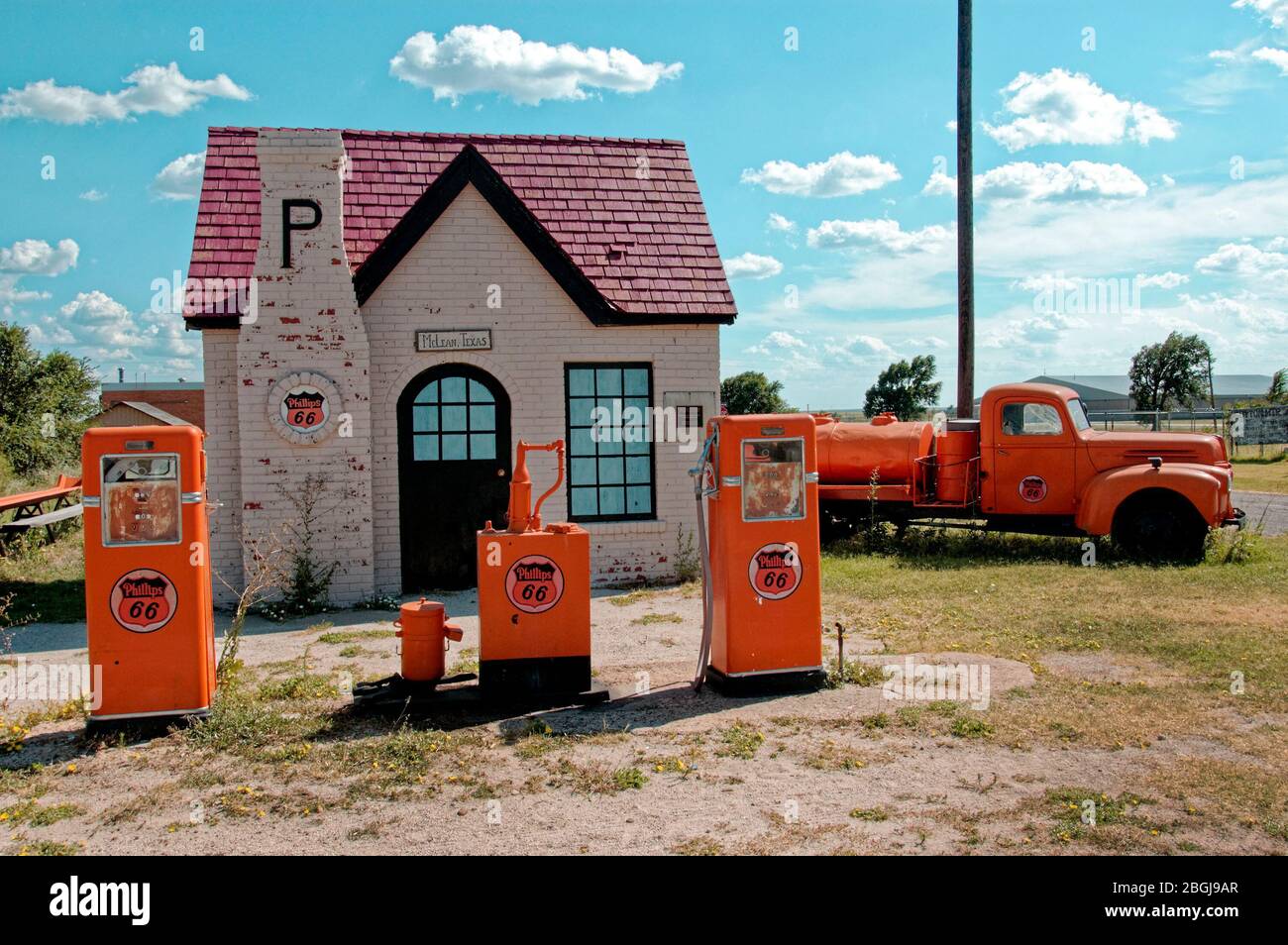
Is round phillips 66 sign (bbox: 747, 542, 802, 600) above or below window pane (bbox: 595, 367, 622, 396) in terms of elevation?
below

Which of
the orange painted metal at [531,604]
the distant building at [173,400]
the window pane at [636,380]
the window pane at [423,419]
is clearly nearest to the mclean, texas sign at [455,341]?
the window pane at [423,419]

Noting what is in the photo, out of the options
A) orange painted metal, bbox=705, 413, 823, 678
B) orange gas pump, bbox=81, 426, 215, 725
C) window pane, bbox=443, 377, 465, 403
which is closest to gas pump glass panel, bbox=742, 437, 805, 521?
orange painted metal, bbox=705, 413, 823, 678

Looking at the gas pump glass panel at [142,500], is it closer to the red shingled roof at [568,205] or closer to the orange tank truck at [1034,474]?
the red shingled roof at [568,205]

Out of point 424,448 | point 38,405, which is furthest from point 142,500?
point 38,405

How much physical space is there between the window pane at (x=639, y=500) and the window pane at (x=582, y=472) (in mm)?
492

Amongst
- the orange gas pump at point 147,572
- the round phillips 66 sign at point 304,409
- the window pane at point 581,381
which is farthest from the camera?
the window pane at point 581,381

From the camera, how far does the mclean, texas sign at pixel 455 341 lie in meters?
11.9

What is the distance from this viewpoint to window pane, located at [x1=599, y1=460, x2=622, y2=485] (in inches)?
496

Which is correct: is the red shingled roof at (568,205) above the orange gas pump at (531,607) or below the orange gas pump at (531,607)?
above

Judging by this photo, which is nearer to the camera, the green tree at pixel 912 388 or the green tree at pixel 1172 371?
the green tree at pixel 912 388

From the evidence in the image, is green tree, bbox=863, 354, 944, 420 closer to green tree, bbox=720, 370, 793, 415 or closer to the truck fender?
green tree, bbox=720, 370, 793, 415

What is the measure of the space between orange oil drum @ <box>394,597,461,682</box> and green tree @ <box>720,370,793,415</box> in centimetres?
2428

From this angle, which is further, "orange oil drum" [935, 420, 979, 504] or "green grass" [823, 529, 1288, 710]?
"orange oil drum" [935, 420, 979, 504]

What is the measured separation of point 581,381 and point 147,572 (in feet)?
21.8
